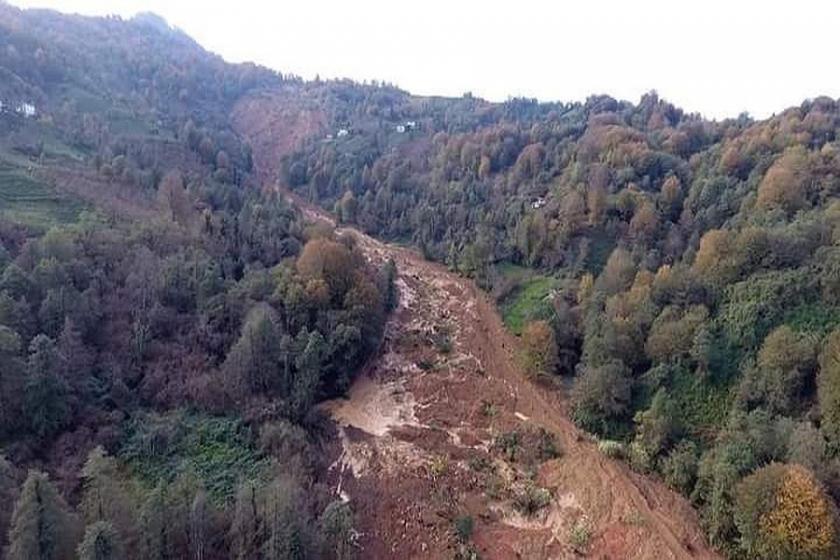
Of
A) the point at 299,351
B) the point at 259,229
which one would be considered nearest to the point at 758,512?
the point at 299,351

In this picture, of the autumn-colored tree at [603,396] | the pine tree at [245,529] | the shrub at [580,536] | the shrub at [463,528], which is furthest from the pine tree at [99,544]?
the autumn-colored tree at [603,396]

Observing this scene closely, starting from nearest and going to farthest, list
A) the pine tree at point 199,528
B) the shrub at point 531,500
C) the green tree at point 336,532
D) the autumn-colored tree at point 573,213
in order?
the pine tree at point 199,528
the green tree at point 336,532
the shrub at point 531,500
the autumn-colored tree at point 573,213

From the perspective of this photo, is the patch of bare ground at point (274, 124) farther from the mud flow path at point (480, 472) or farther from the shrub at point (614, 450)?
the shrub at point (614, 450)

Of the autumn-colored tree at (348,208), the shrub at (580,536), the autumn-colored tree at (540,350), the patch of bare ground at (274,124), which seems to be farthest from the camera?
the patch of bare ground at (274,124)

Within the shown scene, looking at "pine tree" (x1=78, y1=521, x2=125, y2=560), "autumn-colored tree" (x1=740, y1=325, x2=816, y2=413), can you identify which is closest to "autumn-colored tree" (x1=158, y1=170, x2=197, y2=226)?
"pine tree" (x1=78, y1=521, x2=125, y2=560)

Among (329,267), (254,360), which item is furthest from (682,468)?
(329,267)

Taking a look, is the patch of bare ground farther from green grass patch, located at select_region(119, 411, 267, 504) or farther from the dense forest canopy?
green grass patch, located at select_region(119, 411, 267, 504)

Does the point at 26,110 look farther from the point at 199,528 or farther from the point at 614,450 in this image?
the point at 614,450
